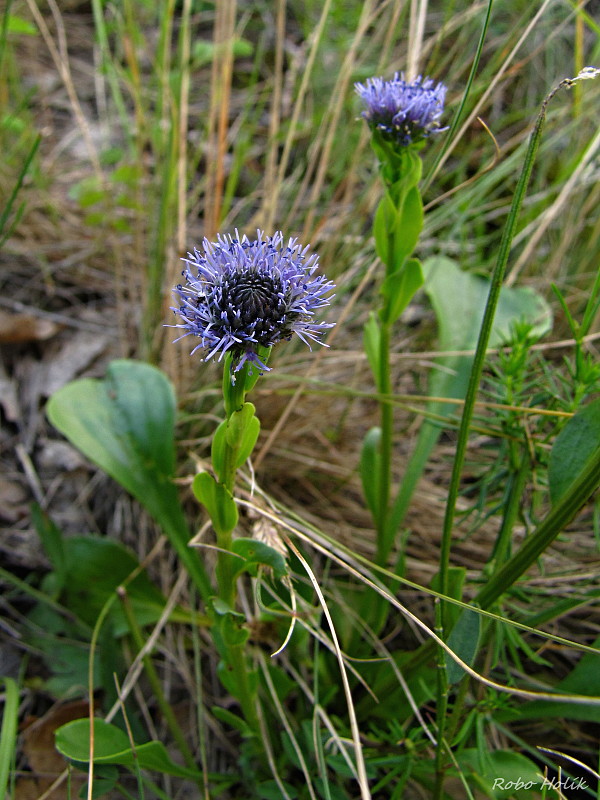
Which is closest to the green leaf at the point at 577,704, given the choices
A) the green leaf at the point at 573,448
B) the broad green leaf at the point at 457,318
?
the green leaf at the point at 573,448

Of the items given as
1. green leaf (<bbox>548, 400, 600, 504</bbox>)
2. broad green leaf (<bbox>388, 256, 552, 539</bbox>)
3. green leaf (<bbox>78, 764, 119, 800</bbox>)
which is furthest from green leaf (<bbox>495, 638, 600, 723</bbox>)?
green leaf (<bbox>78, 764, 119, 800</bbox>)

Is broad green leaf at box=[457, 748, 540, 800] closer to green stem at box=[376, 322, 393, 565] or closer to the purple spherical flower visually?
green stem at box=[376, 322, 393, 565]

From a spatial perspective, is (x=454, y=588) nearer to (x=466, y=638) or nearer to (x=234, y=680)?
(x=466, y=638)

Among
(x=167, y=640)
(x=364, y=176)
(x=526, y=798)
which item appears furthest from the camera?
(x=364, y=176)

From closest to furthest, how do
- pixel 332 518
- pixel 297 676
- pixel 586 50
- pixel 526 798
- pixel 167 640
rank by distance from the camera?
pixel 526 798, pixel 297 676, pixel 167 640, pixel 332 518, pixel 586 50

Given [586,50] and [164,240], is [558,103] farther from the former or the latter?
[164,240]

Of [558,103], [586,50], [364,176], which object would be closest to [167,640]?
[364,176]

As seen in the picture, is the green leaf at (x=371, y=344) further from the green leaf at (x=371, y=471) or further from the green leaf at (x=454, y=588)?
the green leaf at (x=454, y=588)
